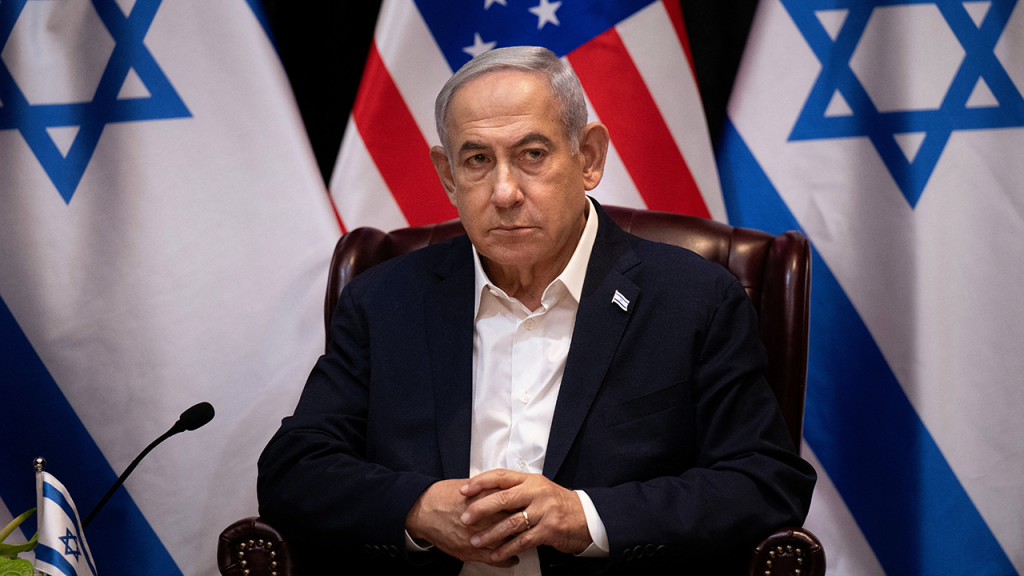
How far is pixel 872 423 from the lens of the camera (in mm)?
2506

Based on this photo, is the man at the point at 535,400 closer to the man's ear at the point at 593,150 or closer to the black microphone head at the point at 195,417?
the man's ear at the point at 593,150

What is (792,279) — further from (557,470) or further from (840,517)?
(840,517)

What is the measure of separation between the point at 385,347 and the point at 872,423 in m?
1.58

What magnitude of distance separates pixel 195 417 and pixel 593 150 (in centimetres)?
104

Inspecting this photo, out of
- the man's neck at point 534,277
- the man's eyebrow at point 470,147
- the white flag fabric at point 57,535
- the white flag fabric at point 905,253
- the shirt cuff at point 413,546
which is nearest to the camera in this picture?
the white flag fabric at point 57,535

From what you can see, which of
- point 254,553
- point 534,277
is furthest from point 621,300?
point 254,553

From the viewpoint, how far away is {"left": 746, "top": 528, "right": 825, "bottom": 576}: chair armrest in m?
1.50

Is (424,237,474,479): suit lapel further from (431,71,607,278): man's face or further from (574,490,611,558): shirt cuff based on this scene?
(574,490,611,558): shirt cuff

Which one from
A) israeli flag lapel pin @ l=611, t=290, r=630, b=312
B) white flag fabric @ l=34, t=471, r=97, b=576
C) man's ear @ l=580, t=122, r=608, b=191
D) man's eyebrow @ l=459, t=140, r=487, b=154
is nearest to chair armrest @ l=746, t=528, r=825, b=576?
israeli flag lapel pin @ l=611, t=290, r=630, b=312

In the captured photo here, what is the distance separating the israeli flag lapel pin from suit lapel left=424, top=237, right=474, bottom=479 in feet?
1.08

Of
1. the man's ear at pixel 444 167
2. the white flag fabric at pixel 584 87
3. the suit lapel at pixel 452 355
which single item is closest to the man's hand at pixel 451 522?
the suit lapel at pixel 452 355

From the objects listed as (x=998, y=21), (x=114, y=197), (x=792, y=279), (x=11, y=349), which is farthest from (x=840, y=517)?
(x=11, y=349)

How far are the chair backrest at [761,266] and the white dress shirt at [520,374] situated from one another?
38 centimetres

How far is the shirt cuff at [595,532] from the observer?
1.53 meters
